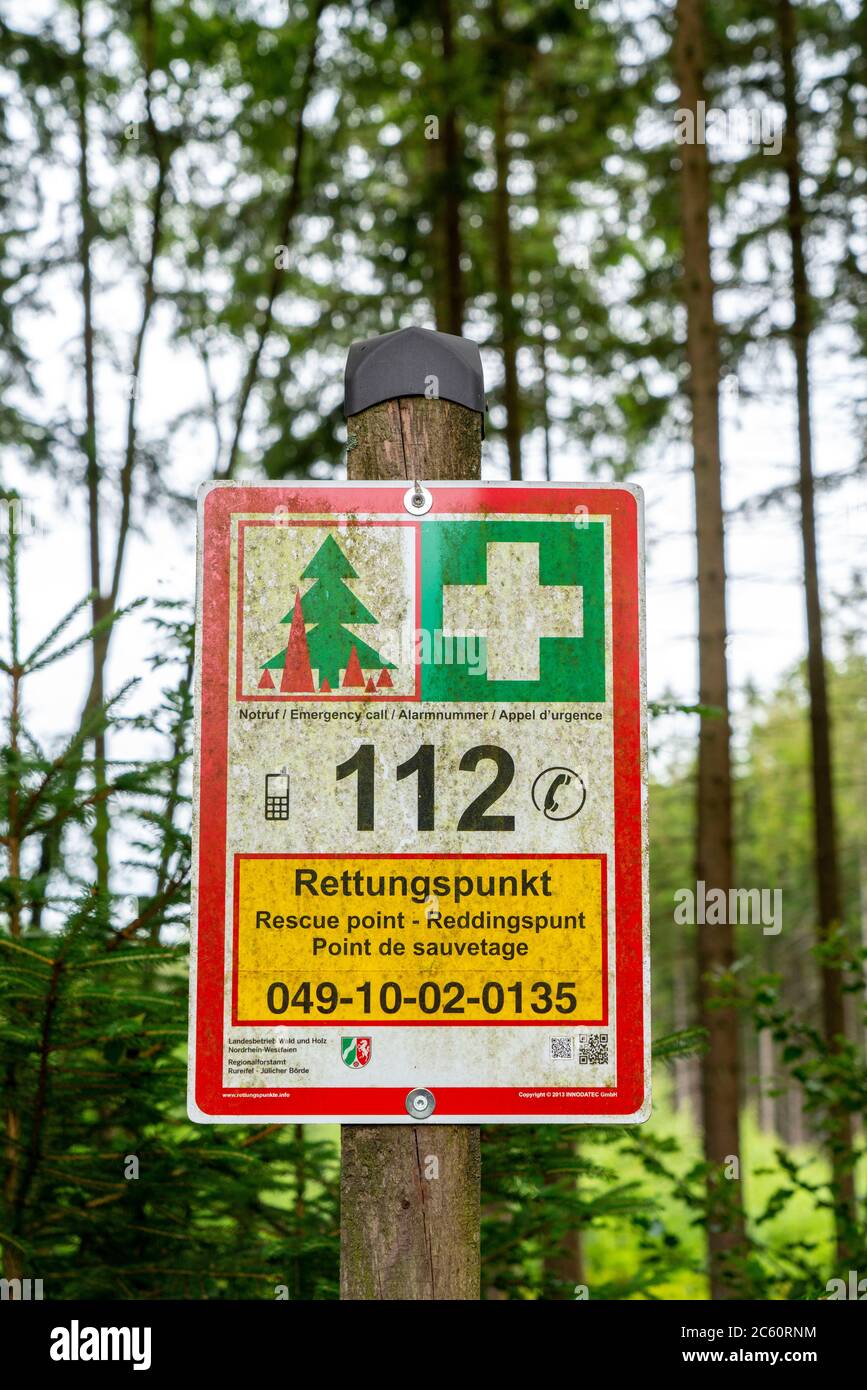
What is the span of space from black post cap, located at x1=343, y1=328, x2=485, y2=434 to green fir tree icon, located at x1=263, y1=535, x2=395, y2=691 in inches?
14.3

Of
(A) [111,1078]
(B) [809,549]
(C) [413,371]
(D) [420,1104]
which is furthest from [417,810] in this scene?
(B) [809,549]

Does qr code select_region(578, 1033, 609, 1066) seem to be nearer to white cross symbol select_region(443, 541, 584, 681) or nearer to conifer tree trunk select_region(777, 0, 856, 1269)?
white cross symbol select_region(443, 541, 584, 681)

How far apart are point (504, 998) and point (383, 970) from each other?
0.21 meters

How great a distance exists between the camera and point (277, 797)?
212cm

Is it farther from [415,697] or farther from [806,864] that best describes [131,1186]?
[806,864]

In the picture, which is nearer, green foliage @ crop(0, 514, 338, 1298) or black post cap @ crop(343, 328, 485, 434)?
black post cap @ crop(343, 328, 485, 434)

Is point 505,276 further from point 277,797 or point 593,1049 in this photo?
point 593,1049

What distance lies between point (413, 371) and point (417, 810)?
2.70ft

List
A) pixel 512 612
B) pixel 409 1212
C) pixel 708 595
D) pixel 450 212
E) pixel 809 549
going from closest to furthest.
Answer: pixel 409 1212, pixel 512 612, pixel 708 595, pixel 450 212, pixel 809 549

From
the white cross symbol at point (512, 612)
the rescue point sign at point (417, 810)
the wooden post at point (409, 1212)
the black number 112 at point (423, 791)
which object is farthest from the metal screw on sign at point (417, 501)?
the wooden post at point (409, 1212)

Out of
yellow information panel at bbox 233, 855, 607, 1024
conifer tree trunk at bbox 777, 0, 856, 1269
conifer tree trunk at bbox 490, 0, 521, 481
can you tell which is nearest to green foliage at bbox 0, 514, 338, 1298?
yellow information panel at bbox 233, 855, 607, 1024

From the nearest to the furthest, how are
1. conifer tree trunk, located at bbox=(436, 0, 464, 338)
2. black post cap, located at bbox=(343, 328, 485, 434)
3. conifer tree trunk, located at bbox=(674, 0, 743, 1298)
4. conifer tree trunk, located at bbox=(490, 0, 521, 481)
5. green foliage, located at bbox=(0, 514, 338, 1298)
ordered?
black post cap, located at bbox=(343, 328, 485, 434) < green foliage, located at bbox=(0, 514, 338, 1298) < conifer tree trunk, located at bbox=(674, 0, 743, 1298) < conifer tree trunk, located at bbox=(436, 0, 464, 338) < conifer tree trunk, located at bbox=(490, 0, 521, 481)

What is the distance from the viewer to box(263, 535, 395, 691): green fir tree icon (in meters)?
2.13

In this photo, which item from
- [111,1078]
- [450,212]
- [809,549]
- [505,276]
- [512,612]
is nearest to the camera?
[512,612]
